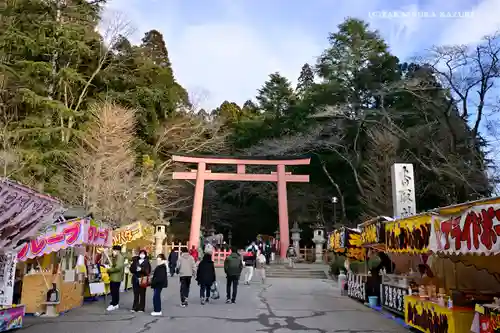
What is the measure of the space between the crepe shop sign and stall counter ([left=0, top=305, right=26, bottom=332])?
283 inches

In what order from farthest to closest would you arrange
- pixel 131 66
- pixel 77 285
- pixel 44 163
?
pixel 131 66 < pixel 44 163 < pixel 77 285

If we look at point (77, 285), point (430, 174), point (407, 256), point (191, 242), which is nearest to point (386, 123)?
point (430, 174)

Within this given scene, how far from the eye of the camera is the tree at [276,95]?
42.9 m

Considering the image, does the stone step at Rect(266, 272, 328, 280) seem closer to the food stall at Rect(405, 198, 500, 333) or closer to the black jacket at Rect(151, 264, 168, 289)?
the food stall at Rect(405, 198, 500, 333)

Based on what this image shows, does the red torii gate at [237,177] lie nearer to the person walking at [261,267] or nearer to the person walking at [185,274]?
the person walking at [261,267]

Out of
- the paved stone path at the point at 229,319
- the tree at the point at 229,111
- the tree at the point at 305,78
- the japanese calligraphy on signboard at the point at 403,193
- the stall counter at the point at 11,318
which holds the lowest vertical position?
the paved stone path at the point at 229,319

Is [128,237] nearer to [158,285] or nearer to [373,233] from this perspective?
[158,285]

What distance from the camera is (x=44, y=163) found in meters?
23.8

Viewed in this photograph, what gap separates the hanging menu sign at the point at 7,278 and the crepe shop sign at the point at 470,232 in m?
7.57

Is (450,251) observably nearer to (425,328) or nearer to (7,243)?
(425,328)

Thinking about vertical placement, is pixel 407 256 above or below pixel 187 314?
above

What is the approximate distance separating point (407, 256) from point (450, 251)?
6.17 metres

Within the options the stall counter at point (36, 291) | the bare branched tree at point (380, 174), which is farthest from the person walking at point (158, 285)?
the bare branched tree at point (380, 174)

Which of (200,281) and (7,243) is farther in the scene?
(200,281)
